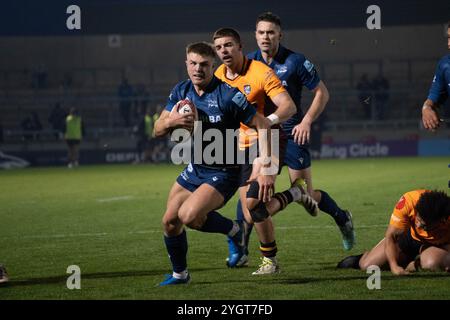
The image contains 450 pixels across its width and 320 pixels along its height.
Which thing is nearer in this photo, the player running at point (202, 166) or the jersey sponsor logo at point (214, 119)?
the player running at point (202, 166)

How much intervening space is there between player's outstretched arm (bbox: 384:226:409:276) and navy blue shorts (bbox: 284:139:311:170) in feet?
6.28

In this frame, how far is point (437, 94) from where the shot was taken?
946 cm

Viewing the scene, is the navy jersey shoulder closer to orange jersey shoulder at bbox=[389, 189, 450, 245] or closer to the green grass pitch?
the green grass pitch

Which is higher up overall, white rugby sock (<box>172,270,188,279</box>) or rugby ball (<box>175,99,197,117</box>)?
rugby ball (<box>175,99,197,117</box>)

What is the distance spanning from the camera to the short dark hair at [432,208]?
816 cm

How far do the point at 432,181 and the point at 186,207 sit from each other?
12335mm

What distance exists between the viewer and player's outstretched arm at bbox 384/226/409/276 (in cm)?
856

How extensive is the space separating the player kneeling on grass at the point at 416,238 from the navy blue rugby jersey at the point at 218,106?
164 centimetres

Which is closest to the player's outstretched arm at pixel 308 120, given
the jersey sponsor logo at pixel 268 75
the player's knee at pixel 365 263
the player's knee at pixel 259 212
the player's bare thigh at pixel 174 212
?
the jersey sponsor logo at pixel 268 75

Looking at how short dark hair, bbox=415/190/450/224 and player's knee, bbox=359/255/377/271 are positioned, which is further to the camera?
player's knee, bbox=359/255/377/271

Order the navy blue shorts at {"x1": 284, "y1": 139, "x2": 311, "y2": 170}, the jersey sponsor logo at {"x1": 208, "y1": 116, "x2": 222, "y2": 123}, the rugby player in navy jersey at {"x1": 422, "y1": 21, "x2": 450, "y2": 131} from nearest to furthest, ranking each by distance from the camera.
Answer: the jersey sponsor logo at {"x1": 208, "y1": 116, "x2": 222, "y2": 123}, the rugby player in navy jersey at {"x1": 422, "y1": 21, "x2": 450, "y2": 131}, the navy blue shorts at {"x1": 284, "y1": 139, "x2": 311, "y2": 170}

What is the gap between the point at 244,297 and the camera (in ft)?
24.6

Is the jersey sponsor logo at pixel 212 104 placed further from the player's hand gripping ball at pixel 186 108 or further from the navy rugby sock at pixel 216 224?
the navy rugby sock at pixel 216 224

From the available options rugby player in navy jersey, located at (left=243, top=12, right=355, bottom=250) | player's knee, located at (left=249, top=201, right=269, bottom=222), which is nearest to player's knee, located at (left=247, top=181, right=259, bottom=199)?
player's knee, located at (left=249, top=201, right=269, bottom=222)
